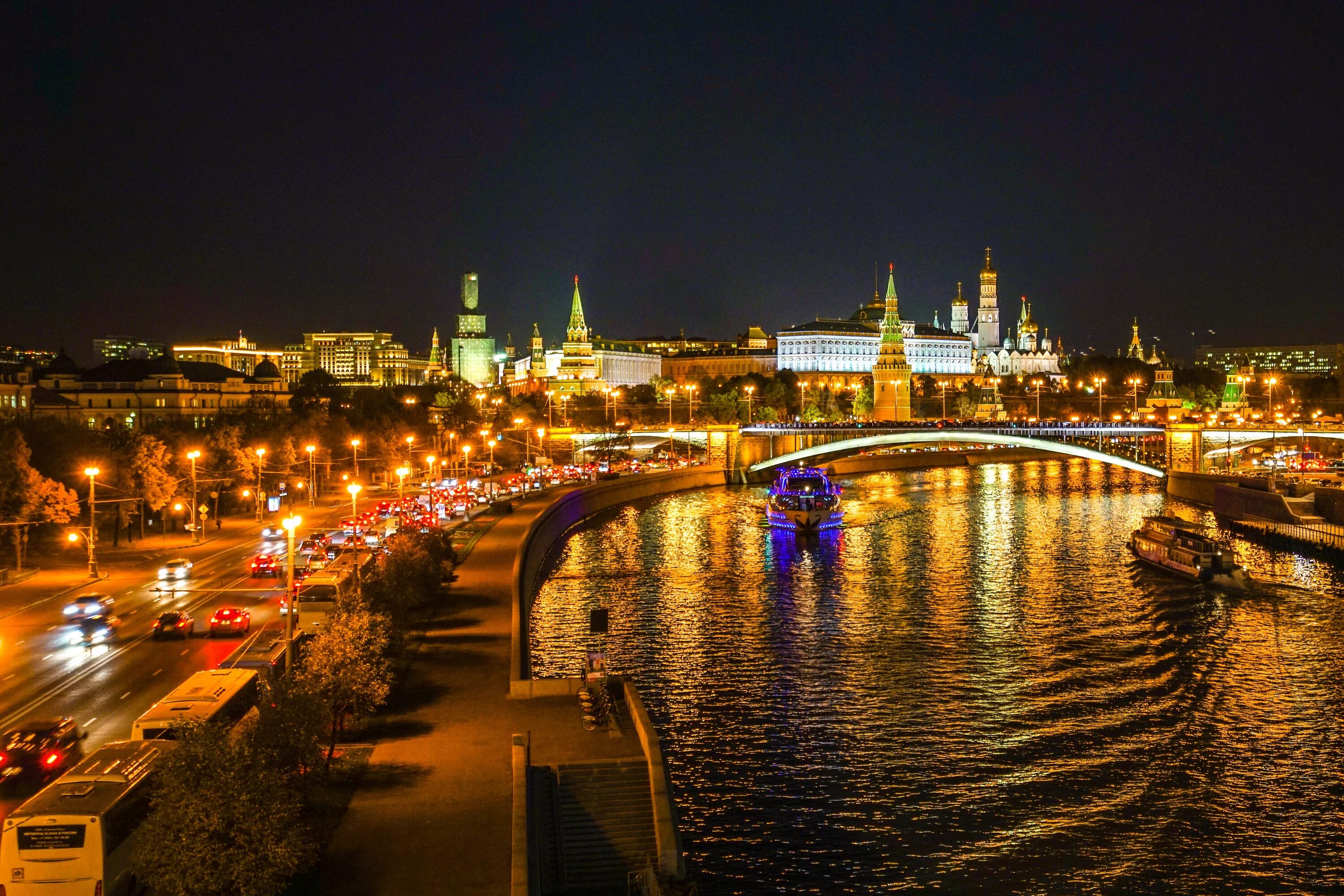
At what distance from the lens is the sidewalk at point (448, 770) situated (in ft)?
38.6

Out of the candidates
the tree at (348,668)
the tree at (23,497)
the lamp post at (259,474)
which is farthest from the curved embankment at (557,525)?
the tree at (23,497)

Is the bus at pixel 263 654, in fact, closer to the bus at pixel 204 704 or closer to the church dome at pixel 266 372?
the bus at pixel 204 704

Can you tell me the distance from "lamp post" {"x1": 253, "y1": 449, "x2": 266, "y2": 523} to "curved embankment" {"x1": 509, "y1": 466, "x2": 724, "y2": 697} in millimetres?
9535

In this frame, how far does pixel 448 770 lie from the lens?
1464cm

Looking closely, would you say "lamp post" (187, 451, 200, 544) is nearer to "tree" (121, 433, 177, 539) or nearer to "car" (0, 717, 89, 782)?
"tree" (121, 433, 177, 539)

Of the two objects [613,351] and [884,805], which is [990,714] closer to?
[884,805]

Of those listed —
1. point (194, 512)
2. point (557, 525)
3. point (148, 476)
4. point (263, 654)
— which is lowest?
point (557, 525)

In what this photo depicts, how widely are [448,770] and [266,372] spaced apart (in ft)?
254

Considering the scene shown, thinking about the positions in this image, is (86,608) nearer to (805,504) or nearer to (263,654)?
(263,654)

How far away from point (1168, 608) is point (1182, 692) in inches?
354

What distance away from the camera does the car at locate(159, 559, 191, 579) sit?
29.4m

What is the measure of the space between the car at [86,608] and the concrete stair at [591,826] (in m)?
12.7

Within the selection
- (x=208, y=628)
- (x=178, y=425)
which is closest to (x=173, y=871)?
(x=208, y=628)

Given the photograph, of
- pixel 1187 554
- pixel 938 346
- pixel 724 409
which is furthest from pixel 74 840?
pixel 938 346
